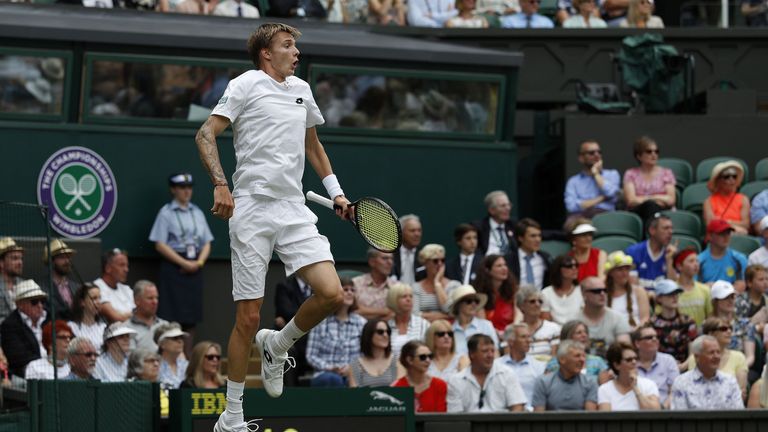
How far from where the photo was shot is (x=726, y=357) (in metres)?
13.3

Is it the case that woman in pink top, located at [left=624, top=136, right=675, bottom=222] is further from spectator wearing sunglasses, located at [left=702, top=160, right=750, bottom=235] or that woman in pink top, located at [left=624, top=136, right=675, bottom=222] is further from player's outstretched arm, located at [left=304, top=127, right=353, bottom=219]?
player's outstretched arm, located at [left=304, top=127, right=353, bottom=219]

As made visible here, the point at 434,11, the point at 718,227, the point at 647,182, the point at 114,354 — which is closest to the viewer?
the point at 114,354

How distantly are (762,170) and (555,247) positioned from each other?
2606 mm

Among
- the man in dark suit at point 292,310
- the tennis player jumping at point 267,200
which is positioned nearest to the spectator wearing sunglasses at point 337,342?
the man in dark suit at point 292,310

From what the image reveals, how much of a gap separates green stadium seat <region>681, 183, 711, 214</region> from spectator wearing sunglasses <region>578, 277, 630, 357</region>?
3.08 meters

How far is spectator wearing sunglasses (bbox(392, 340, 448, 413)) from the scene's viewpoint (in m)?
12.3

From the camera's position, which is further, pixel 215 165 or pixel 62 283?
pixel 62 283

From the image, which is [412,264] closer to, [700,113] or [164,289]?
[164,289]

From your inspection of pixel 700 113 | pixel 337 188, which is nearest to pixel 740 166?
pixel 700 113

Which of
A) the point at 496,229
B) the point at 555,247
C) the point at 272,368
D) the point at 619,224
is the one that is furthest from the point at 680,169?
the point at 272,368

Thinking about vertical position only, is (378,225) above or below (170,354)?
above

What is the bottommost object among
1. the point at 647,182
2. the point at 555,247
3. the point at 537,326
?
the point at 537,326

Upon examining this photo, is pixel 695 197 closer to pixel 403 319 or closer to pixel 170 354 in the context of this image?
pixel 403 319

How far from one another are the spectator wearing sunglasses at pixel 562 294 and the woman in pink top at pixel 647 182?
2.11 meters
